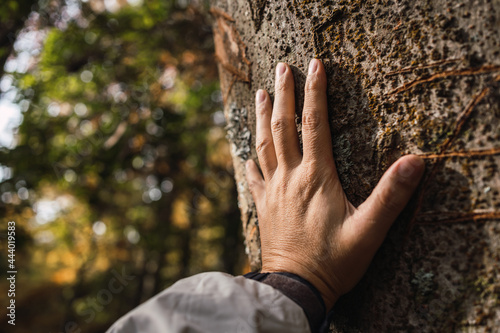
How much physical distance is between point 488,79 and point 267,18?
0.80 m

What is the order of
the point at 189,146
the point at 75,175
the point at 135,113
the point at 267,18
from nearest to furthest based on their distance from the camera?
the point at 267,18
the point at 75,175
the point at 135,113
the point at 189,146

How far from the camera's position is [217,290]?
35.0 inches

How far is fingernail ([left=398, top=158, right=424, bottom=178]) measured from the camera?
87cm

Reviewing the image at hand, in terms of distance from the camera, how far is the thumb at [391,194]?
870 millimetres

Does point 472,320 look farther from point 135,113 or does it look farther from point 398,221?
point 135,113

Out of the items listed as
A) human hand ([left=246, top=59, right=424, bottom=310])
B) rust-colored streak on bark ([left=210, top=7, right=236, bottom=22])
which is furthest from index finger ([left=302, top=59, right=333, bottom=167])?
rust-colored streak on bark ([left=210, top=7, right=236, bottom=22])

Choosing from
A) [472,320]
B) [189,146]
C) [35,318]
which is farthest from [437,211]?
[35,318]

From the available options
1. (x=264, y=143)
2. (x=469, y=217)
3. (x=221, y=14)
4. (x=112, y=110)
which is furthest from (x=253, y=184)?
(x=112, y=110)

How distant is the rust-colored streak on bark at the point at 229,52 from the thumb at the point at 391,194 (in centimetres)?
79

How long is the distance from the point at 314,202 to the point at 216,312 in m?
0.45

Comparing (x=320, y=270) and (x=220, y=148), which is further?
(x=220, y=148)

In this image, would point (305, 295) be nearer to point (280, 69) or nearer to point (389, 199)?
point (389, 199)

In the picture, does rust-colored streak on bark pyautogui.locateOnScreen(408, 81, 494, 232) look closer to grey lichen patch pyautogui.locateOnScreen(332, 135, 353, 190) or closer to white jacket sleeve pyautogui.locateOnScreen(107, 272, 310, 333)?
grey lichen patch pyautogui.locateOnScreen(332, 135, 353, 190)

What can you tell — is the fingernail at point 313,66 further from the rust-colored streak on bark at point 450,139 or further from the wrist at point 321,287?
the wrist at point 321,287
